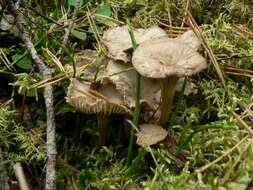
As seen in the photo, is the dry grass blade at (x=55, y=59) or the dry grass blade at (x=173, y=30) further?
the dry grass blade at (x=173, y=30)

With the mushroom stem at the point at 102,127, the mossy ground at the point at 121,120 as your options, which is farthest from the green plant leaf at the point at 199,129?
the mushroom stem at the point at 102,127

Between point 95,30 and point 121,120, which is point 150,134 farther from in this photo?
point 95,30

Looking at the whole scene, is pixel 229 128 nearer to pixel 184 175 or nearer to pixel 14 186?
pixel 184 175

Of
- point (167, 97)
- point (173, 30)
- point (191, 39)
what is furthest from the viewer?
point (173, 30)

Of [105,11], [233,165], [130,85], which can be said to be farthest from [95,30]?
[233,165]

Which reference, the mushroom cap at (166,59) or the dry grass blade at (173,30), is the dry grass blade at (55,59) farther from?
the dry grass blade at (173,30)

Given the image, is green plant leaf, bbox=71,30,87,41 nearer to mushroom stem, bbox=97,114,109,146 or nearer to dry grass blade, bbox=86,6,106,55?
dry grass blade, bbox=86,6,106,55
